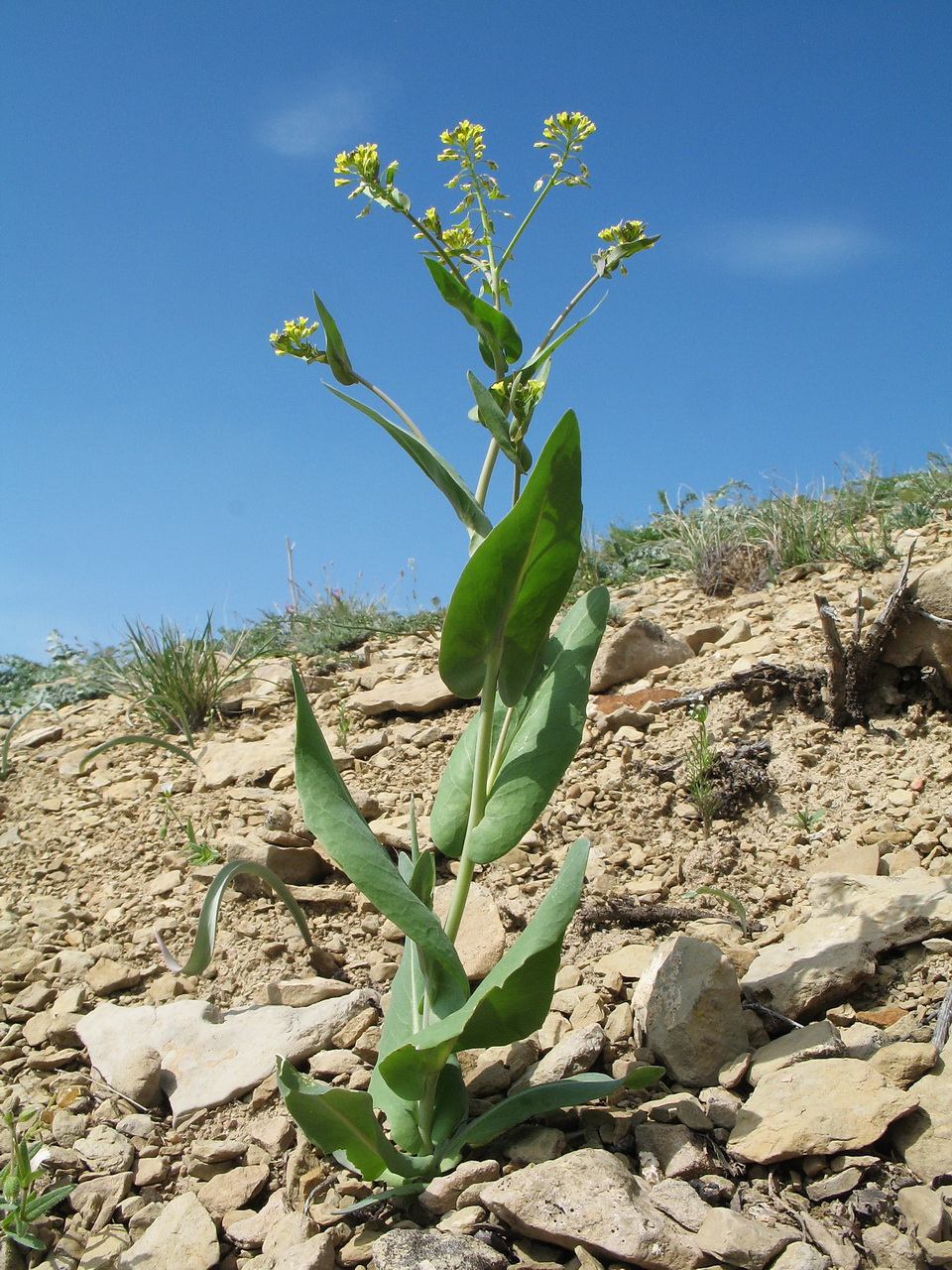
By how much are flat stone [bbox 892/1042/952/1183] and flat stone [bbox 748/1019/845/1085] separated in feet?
0.59

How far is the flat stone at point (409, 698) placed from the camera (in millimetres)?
4250

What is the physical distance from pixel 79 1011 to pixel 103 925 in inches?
17.1

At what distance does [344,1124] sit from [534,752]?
31.7 inches

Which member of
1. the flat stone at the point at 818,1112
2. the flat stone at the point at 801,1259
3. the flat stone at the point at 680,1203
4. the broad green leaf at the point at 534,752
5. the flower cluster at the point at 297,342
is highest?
the flower cluster at the point at 297,342

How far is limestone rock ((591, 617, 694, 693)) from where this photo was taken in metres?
4.14

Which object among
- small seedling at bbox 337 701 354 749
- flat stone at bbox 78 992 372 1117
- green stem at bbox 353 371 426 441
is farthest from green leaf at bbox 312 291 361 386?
small seedling at bbox 337 701 354 749

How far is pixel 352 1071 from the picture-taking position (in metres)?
2.27

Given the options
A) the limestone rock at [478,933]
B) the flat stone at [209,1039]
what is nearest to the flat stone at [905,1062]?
the limestone rock at [478,933]

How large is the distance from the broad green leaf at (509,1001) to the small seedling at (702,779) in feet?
4.40

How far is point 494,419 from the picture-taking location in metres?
2.02

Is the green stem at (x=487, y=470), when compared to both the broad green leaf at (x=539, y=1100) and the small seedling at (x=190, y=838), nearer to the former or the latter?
the broad green leaf at (x=539, y=1100)

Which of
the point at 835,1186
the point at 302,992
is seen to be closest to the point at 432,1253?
the point at 835,1186

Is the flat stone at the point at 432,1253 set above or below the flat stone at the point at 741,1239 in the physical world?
above

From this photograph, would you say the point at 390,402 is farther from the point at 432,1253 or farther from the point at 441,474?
the point at 432,1253
